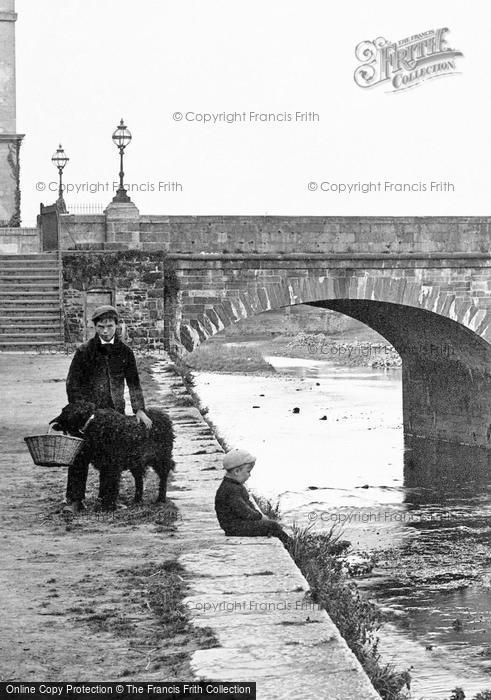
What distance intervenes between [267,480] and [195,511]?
42.8 feet

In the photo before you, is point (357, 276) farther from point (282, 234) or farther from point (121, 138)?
point (121, 138)

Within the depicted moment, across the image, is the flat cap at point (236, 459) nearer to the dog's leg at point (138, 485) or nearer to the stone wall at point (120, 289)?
the dog's leg at point (138, 485)

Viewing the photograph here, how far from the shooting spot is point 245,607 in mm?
5145

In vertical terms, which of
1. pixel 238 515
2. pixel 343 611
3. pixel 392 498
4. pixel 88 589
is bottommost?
pixel 392 498

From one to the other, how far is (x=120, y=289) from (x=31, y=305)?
196cm

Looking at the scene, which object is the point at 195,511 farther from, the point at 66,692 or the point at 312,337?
the point at 312,337

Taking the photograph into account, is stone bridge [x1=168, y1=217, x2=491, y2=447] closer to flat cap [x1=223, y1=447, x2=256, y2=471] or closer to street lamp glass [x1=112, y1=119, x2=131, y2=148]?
street lamp glass [x1=112, y1=119, x2=131, y2=148]

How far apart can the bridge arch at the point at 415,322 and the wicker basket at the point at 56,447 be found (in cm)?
1363

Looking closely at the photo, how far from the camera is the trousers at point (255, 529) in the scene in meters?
6.63

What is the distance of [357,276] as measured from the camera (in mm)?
21672

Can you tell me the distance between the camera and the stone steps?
20.2m

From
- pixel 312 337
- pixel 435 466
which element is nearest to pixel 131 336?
pixel 435 466

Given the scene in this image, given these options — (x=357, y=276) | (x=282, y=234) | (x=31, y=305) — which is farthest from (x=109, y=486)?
(x=357, y=276)

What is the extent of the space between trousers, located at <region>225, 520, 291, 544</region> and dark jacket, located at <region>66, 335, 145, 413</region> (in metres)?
1.27
